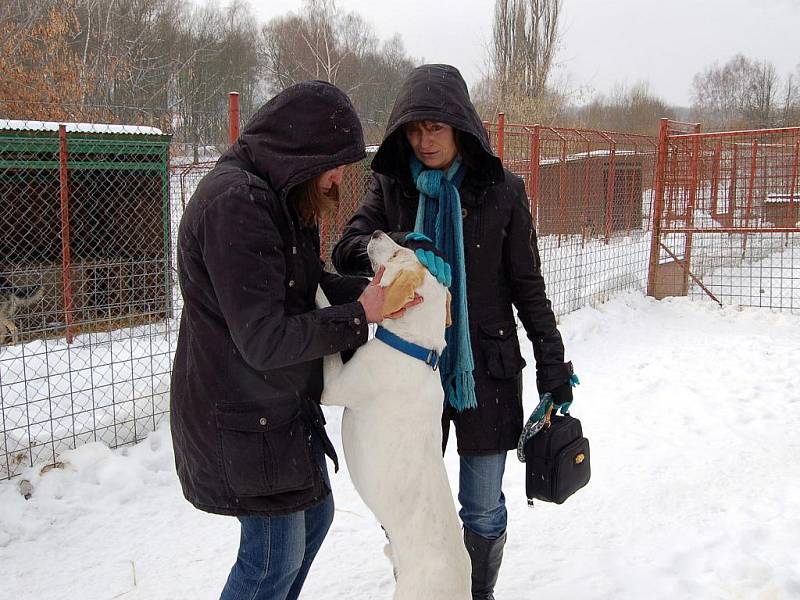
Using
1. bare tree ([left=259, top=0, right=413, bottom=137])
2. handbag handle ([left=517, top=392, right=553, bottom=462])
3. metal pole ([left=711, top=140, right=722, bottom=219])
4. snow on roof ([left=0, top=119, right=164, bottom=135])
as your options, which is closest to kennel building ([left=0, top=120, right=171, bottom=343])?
snow on roof ([left=0, top=119, right=164, bottom=135])

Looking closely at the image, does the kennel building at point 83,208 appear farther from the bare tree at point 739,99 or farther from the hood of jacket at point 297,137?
the bare tree at point 739,99

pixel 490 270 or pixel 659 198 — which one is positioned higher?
pixel 659 198

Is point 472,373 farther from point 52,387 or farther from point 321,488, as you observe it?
point 52,387

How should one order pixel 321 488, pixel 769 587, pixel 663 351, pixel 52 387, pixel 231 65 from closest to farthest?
pixel 321 488, pixel 769 587, pixel 52 387, pixel 663 351, pixel 231 65

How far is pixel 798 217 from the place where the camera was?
10742mm

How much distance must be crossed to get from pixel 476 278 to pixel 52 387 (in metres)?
3.76

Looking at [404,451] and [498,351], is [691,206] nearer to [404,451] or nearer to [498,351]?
[498,351]

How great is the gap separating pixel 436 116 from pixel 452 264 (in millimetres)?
502

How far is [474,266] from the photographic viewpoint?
91.7 inches

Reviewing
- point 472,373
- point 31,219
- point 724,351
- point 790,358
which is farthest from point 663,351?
point 31,219

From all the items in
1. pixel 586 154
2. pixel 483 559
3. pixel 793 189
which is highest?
pixel 586 154

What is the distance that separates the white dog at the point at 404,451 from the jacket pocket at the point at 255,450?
22 cm

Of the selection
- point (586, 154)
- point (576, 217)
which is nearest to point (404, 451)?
point (576, 217)

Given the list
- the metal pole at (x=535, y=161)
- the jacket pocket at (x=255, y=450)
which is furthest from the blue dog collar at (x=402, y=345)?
the metal pole at (x=535, y=161)
